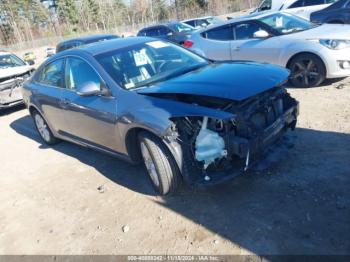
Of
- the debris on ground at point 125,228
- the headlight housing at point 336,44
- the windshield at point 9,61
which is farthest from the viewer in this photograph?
the windshield at point 9,61

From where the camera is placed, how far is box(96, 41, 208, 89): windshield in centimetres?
443

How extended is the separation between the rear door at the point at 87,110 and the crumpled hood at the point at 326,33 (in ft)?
14.3

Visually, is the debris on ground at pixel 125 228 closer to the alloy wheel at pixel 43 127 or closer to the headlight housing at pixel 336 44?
the alloy wheel at pixel 43 127

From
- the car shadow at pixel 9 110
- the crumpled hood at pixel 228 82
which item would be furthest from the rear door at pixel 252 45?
the car shadow at pixel 9 110

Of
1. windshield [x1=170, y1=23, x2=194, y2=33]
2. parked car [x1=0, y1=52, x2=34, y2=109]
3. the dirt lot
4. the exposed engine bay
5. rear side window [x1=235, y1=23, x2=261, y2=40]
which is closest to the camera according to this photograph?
the dirt lot

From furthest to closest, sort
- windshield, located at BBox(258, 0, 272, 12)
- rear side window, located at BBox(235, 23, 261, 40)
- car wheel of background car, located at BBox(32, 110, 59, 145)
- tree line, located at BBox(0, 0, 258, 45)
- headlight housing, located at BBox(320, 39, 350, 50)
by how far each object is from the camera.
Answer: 1. tree line, located at BBox(0, 0, 258, 45)
2. windshield, located at BBox(258, 0, 272, 12)
3. rear side window, located at BBox(235, 23, 261, 40)
4. headlight housing, located at BBox(320, 39, 350, 50)
5. car wheel of background car, located at BBox(32, 110, 59, 145)

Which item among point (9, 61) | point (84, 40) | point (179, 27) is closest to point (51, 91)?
point (9, 61)

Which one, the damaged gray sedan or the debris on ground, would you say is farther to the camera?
the debris on ground

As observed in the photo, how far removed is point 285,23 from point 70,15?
60.1 m

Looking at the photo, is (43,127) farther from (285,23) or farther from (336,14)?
(336,14)

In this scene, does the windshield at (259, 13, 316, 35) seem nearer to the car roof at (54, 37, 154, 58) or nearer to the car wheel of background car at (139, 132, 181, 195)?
the car roof at (54, 37, 154, 58)

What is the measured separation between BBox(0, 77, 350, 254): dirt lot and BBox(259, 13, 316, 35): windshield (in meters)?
2.60

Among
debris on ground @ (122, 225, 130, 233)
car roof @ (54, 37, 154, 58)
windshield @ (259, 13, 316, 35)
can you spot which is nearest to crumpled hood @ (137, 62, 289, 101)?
car roof @ (54, 37, 154, 58)

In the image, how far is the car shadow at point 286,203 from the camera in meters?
3.17
